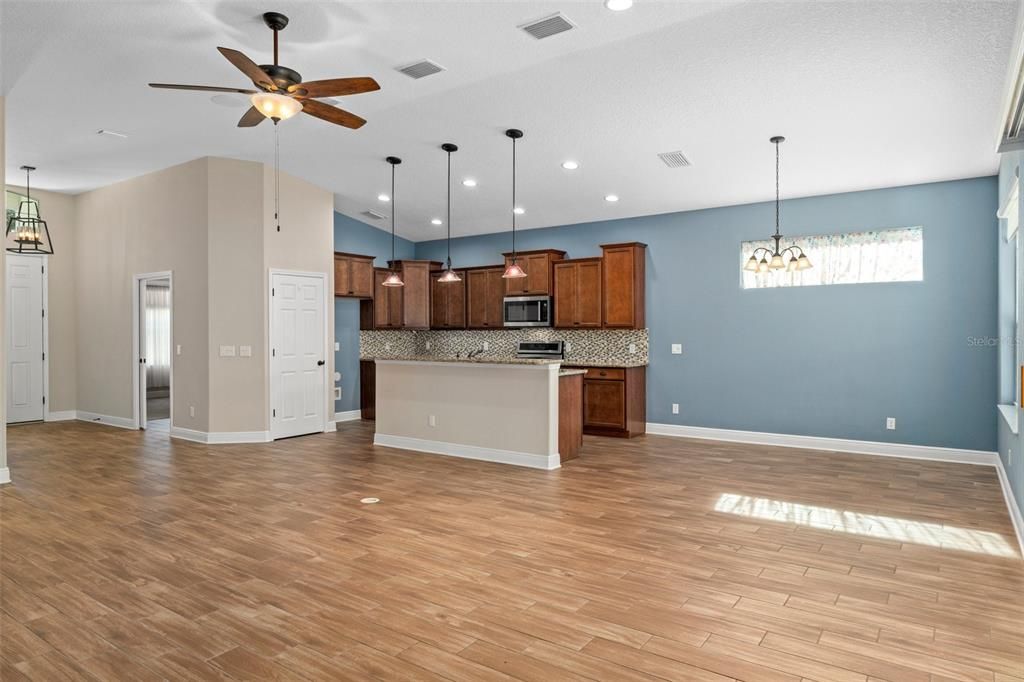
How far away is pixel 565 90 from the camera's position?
16.5 feet

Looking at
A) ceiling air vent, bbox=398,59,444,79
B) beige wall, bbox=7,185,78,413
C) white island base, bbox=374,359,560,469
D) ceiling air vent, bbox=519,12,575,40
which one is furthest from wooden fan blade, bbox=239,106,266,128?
beige wall, bbox=7,185,78,413

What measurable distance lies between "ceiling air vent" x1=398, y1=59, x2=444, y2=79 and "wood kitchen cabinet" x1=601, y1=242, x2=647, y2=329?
3921 mm

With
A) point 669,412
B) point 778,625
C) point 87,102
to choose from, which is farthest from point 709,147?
point 87,102

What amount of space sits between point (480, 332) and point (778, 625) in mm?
7448

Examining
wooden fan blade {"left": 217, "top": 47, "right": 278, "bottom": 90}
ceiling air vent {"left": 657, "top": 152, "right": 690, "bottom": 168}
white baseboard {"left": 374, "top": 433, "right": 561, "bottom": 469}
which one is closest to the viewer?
wooden fan blade {"left": 217, "top": 47, "right": 278, "bottom": 90}

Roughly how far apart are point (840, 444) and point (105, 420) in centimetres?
988

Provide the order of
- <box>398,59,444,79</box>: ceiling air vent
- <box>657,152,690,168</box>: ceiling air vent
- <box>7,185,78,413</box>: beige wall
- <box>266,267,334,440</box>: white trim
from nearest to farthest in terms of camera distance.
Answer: <box>398,59,444,79</box>: ceiling air vent
<box>657,152,690,168</box>: ceiling air vent
<box>266,267,334,440</box>: white trim
<box>7,185,78,413</box>: beige wall

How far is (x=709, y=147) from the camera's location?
595 centimetres

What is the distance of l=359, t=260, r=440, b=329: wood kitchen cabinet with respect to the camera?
9594 millimetres

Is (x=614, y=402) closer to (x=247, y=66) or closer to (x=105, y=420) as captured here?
(x=247, y=66)

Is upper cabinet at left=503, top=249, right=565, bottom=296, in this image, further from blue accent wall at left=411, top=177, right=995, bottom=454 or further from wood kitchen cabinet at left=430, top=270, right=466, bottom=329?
wood kitchen cabinet at left=430, top=270, right=466, bottom=329

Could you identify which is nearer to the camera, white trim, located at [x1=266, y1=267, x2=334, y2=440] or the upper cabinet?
white trim, located at [x1=266, y1=267, x2=334, y2=440]

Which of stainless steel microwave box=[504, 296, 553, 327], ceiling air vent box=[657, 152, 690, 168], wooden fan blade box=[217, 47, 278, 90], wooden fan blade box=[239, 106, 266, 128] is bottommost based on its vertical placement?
stainless steel microwave box=[504, 296, 553, 327]

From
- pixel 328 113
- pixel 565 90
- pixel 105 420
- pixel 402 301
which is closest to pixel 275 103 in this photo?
pixel 328 113
